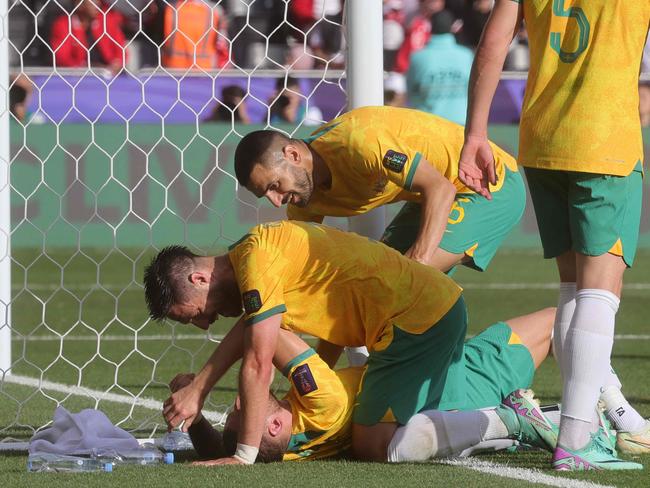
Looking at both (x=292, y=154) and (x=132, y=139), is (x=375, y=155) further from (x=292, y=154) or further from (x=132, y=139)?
(x=132, y=139)

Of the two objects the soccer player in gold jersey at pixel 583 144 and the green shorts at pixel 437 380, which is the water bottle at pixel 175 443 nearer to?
the green shorts at pixel 437 380

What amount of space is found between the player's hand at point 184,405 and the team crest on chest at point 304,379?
1.04 feet

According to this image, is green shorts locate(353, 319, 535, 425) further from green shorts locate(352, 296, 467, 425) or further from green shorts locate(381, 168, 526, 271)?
green shorts locate(381, 168, 526, 271)

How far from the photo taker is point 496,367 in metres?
4.45

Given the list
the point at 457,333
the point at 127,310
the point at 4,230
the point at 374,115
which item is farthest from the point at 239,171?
the point at 127,310

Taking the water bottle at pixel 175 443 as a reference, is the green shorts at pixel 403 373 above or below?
above

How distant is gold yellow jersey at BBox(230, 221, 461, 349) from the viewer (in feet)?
13.2

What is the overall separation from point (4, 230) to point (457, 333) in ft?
8.13

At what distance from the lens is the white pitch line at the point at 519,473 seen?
11.8 feet

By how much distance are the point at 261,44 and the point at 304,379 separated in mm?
8406

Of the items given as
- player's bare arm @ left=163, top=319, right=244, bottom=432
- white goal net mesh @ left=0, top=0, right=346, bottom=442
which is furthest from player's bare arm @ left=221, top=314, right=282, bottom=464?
white goal net mesh @ left=0, top=0, right=346, bottom=442

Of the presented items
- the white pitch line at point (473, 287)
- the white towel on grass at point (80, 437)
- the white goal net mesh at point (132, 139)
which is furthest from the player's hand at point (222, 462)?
the white pitch line at point (473, 287)

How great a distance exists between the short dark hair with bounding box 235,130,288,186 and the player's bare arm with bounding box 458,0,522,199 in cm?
79

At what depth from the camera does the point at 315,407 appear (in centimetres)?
413
